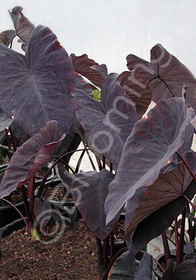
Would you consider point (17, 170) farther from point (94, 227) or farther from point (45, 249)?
point (45, 249)

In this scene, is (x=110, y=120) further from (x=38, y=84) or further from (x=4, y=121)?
(x=4, y=121)

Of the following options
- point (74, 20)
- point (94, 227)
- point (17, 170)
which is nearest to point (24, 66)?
point (17, 170)

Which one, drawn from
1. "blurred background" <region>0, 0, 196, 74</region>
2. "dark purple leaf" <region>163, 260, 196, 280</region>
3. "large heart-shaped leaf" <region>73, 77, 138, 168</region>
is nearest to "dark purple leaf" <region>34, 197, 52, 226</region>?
"large heart-shaped leaf" <region>73, 77, 138, 168</region>

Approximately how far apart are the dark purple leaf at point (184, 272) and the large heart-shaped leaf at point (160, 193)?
0.42ft

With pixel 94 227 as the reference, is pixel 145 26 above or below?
above

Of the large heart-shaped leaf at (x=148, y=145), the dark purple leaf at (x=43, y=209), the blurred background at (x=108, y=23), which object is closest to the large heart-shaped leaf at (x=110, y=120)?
the large heart-shaped leaf at (x=148, y=145)

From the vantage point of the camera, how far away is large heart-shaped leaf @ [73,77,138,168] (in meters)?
0.68

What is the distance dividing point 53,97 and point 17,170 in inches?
8.0

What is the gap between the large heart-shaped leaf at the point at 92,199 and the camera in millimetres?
691

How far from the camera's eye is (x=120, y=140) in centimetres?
68

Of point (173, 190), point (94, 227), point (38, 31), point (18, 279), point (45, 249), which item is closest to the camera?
point (173, 190)

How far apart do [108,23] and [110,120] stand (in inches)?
190

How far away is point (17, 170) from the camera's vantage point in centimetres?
69

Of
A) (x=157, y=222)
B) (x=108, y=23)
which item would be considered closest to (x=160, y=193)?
(x=157, y=222)
